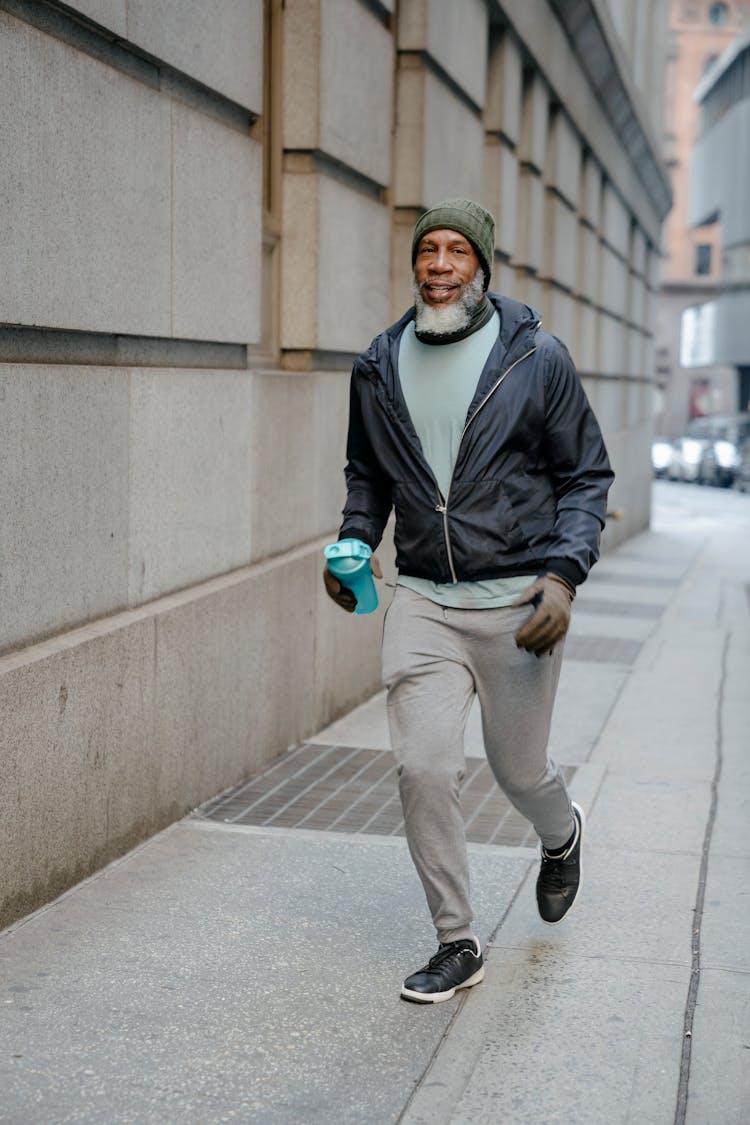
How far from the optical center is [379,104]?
8.80 meters

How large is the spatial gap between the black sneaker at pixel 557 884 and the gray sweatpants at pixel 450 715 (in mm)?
353

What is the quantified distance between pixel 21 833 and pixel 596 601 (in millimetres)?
10435

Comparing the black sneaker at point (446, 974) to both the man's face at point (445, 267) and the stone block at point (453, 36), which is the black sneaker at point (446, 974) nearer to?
the man's face at point (445, 267)

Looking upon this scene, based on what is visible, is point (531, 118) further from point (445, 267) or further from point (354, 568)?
point (354, 568)

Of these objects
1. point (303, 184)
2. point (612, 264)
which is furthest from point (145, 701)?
point (612, 264)

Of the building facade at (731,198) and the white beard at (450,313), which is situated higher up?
the building facade at (731,198)

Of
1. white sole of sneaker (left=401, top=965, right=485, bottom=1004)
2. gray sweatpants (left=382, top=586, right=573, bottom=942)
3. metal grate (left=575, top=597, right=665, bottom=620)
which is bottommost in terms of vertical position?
metal grate (left=575, top=597, right=665, bottom=620)

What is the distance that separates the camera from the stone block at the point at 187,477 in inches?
227

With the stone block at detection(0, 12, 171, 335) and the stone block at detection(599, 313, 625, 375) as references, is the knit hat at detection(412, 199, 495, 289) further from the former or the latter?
the stone block at detection(599, 313, 625, 375)

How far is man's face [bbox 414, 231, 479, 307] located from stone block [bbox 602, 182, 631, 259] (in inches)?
668

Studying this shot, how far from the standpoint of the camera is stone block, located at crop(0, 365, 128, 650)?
4.78 meters

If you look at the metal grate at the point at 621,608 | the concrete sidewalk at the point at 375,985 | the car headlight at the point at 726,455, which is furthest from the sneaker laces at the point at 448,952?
the car headlight at the point at 726,455

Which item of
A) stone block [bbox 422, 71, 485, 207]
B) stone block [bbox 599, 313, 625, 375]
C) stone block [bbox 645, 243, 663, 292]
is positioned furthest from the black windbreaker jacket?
stone block [bbox 645, 243, 663, 292]

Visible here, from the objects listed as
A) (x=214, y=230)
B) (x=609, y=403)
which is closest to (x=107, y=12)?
(x=214, y=230)
